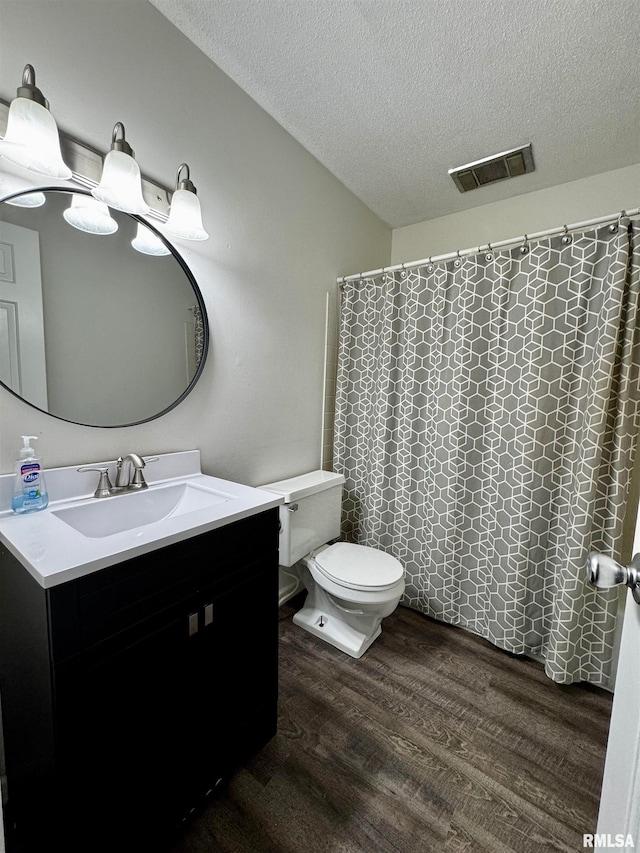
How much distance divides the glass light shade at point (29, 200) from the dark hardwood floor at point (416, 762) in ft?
5.90

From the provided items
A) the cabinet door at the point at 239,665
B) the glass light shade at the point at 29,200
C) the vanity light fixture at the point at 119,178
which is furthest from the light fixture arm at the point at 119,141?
the cabinet door at the point at 239,665

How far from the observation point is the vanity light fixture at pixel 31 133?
0.86 meters

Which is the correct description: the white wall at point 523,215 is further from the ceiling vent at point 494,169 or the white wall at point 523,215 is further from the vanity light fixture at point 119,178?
the vanity light fixture at point 119,178

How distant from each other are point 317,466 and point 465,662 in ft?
4.00

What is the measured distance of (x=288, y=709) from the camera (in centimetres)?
137

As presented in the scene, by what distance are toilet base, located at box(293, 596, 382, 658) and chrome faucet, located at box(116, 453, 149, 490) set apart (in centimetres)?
113

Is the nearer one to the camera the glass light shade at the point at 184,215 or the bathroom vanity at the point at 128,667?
the bathroom vanity at the point at 128,667

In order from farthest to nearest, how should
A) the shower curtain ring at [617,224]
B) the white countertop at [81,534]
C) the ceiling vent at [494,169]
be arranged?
the ceiling vent at [494,169], the shower curtain ring at [617,224], the white countertop at [81,534]

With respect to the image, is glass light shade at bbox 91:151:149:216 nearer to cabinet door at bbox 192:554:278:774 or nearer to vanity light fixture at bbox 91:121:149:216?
vanity light fixture at bbox 91:121:149:216

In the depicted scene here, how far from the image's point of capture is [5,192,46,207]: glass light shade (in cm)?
98

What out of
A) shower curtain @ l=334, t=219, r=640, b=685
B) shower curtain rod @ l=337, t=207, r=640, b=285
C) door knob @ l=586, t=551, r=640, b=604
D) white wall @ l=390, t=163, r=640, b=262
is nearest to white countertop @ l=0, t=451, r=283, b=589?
door knob @ l=586, t=551, r=640, b=604

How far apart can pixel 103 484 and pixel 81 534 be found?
12.4 inches

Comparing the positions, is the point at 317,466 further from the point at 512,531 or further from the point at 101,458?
the point at 101,458

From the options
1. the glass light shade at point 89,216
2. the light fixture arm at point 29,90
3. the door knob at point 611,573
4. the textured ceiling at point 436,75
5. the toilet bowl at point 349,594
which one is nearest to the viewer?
the door knob at point 611,573
